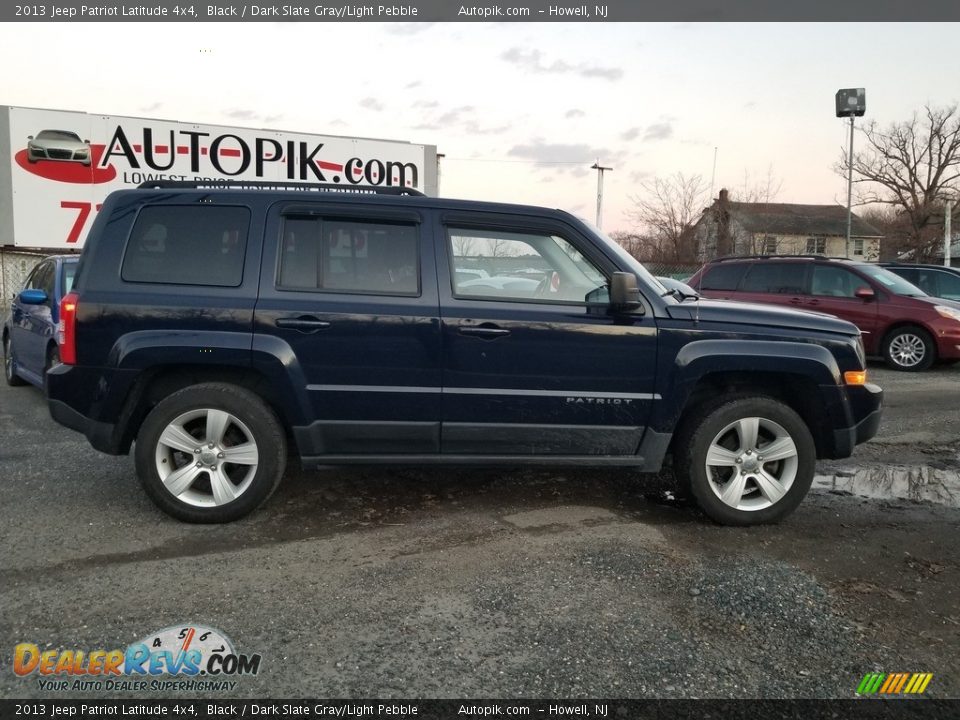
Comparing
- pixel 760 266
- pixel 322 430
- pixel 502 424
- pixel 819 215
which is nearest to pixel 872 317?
pixel 760 266

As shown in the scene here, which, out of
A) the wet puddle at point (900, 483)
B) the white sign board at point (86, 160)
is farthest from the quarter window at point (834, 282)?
the white sign board at point (86, 160)

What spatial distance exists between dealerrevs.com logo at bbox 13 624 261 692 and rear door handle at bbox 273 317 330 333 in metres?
1.72

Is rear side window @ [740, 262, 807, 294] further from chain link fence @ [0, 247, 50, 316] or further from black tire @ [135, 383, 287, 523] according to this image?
chain link fence @ [0, 247, 50, 316]

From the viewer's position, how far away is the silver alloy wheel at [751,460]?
13.9 feet

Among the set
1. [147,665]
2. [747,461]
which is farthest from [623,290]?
[147,665]

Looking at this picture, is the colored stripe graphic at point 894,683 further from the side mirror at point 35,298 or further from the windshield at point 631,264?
the side mirror at point 35,298

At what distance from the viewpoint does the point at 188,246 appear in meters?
4.14

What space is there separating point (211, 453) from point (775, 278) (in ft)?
32.4

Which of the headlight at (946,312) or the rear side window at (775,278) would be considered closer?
the headlight at (946,312)

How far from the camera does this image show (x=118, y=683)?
2586mm

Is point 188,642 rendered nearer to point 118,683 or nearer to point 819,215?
point 118,683

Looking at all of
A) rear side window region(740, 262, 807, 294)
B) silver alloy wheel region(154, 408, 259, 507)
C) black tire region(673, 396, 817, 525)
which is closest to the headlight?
rear side window region(740, 262, 807, 294)

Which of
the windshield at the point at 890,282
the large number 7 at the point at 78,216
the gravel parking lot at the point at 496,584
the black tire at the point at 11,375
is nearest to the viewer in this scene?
the gravel parking lot at the point at 496,584

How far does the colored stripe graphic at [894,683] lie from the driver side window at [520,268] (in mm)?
2329
